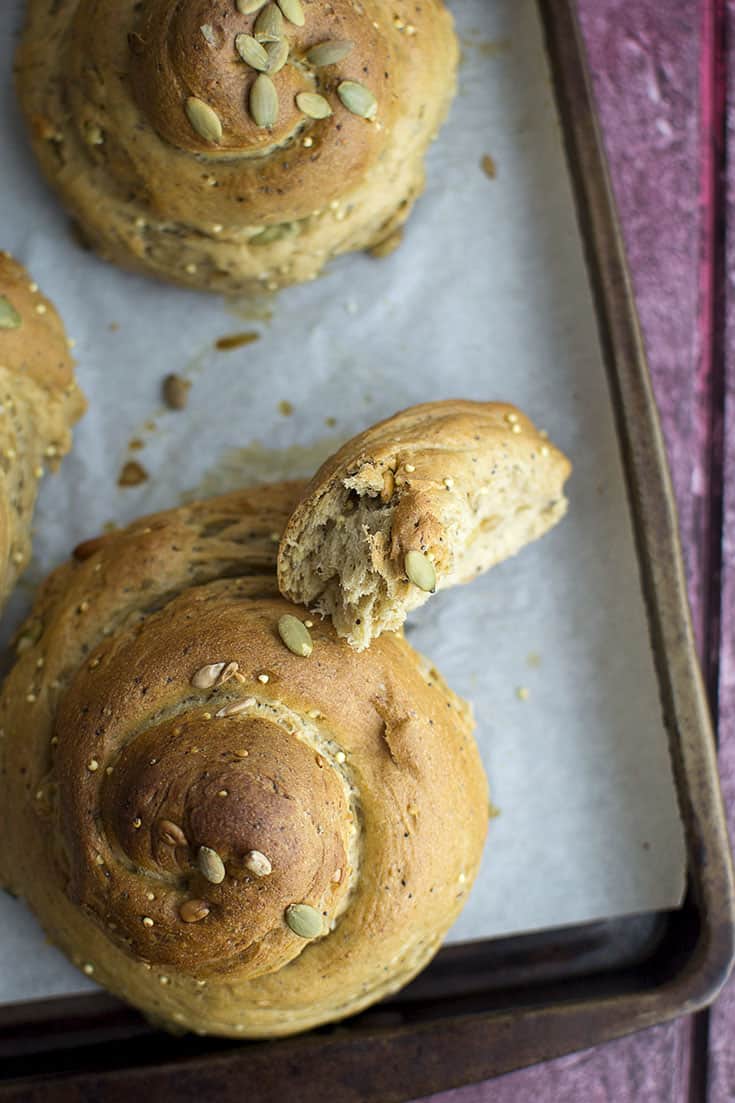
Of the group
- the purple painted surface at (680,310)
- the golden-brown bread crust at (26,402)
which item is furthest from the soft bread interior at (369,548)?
the purple painted surface at (680,310)

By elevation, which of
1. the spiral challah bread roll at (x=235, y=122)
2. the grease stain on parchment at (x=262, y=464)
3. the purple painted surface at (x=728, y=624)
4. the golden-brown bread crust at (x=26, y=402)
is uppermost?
the spiral challah bread roll at (x=235, y=122)

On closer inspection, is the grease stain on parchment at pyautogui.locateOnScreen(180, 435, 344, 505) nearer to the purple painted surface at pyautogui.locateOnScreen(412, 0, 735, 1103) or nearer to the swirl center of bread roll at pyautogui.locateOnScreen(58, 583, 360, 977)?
the swirl center of bread roll at pyautogui.locateOnScreen(58, 583, 360, 977)

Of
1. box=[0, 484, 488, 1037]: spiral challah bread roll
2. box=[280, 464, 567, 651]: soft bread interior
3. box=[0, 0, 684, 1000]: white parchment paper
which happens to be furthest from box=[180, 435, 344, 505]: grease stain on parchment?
box=[280, 464, 567, 651]: soft bread interior

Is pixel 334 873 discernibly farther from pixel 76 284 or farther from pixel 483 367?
pixel 76 284

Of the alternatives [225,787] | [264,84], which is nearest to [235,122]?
[264,84]

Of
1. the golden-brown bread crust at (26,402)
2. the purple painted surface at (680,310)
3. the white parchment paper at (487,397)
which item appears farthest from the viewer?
the purple painted surface at (680,310)

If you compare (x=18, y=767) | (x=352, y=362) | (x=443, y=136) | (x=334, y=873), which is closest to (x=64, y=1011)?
(x=18, y=767)

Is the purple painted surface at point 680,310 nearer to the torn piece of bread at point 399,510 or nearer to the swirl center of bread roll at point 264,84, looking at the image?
the torn piece of bread at point 399,510
